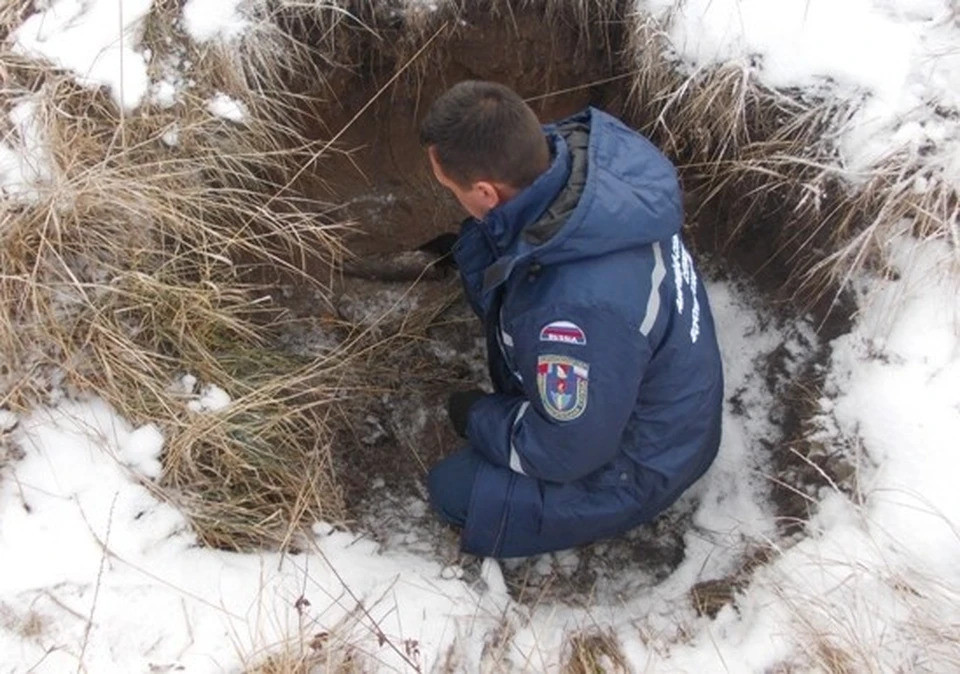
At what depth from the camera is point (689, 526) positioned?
2404mm

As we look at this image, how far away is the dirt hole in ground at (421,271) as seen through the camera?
239 centimetres

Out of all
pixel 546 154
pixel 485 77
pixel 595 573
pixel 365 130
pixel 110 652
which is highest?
pixel 546 154

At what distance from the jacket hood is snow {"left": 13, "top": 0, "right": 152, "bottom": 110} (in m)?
1.02

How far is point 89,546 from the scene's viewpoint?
1878mm

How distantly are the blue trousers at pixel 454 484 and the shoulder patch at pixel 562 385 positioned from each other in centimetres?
44

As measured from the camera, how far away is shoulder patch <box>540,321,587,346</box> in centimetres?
181

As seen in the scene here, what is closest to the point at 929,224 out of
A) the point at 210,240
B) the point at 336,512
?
the point at 336,512

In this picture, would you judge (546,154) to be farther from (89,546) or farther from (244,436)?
(89,546)

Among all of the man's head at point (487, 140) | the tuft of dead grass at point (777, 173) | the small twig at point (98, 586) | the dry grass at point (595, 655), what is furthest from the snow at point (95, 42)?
the dry grass at point (595, 655)

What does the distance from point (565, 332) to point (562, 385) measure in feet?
Result: 0.39

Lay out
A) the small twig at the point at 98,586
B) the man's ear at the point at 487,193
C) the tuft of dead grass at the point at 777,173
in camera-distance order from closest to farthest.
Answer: the small twig at the point at 98,586 → the man's ear at the point at 487,193 → the tuft of dead grass at the point at 777,173

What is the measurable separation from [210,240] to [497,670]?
4.03 feet

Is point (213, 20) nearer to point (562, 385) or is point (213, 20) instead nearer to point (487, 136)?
point (487, 136)

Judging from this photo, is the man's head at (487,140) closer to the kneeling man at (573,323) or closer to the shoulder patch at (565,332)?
the kneeling man at (573,323)
